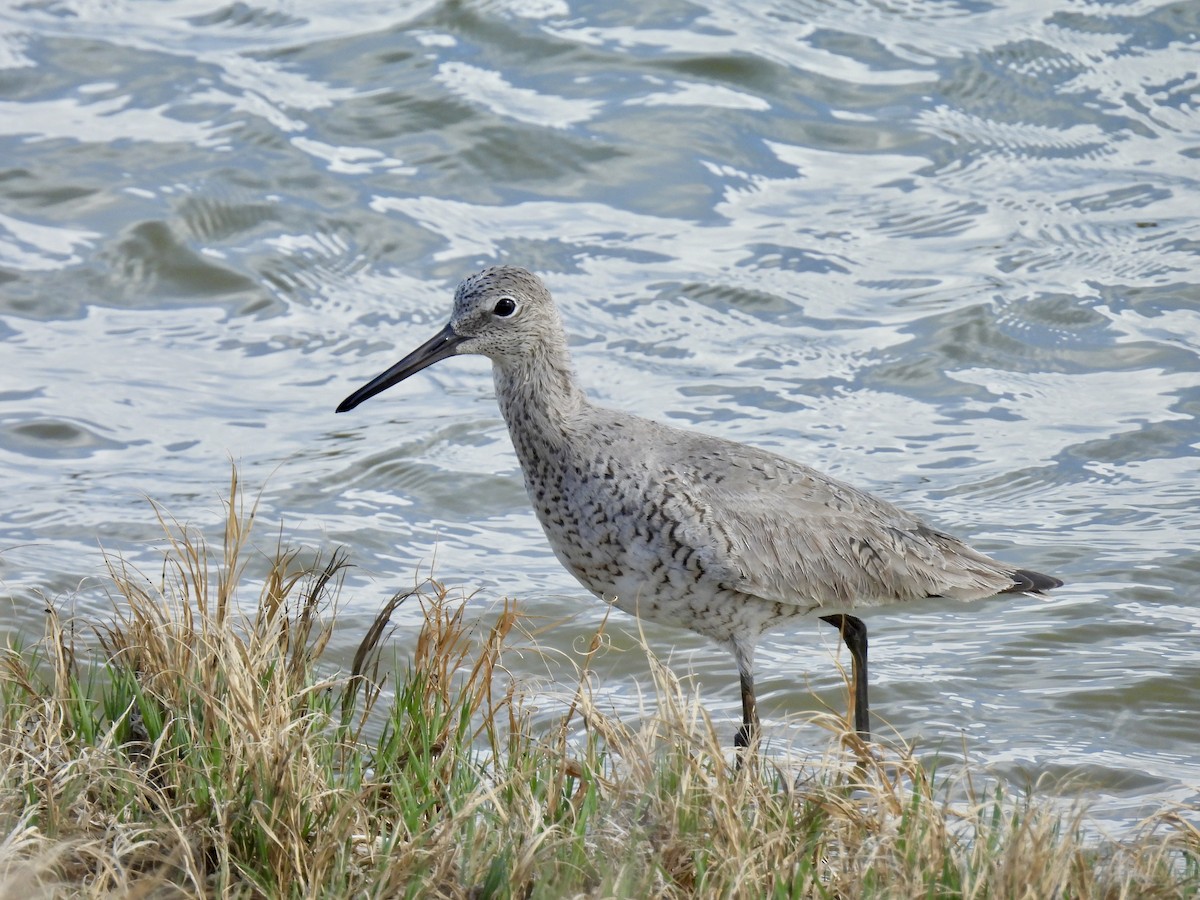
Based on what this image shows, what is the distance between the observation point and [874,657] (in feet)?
24.2

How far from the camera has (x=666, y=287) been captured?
10562 mm

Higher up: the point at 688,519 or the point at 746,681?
the point at 688,519

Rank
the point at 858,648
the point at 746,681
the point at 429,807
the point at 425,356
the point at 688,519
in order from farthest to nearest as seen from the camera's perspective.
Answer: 1. the point at 858,648
2. the point at 425,356
3. the point at 746,681
4. the point at 688,519
5. the point at 429,807

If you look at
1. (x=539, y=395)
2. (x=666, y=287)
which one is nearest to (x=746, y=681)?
(x=539, y=395)

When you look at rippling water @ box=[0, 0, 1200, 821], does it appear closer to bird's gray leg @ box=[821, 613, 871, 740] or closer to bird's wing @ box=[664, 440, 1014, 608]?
bird's gray leg @ box=[821, 613, 871, 740]

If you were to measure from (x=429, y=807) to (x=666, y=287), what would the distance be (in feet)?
21.7

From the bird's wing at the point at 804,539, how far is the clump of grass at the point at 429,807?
1.05 meters

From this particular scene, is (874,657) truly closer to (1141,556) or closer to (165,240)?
(1141,556)

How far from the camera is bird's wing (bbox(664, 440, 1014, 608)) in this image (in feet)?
18.7

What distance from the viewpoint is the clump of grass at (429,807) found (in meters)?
3.88

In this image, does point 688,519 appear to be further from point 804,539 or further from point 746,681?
point 746,681

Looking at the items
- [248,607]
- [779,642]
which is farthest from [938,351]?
[248,607]

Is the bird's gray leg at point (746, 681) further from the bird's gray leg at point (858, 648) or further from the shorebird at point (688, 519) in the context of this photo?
the bird's gray leg at point (858, 648)

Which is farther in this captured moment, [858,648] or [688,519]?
[858,648]
